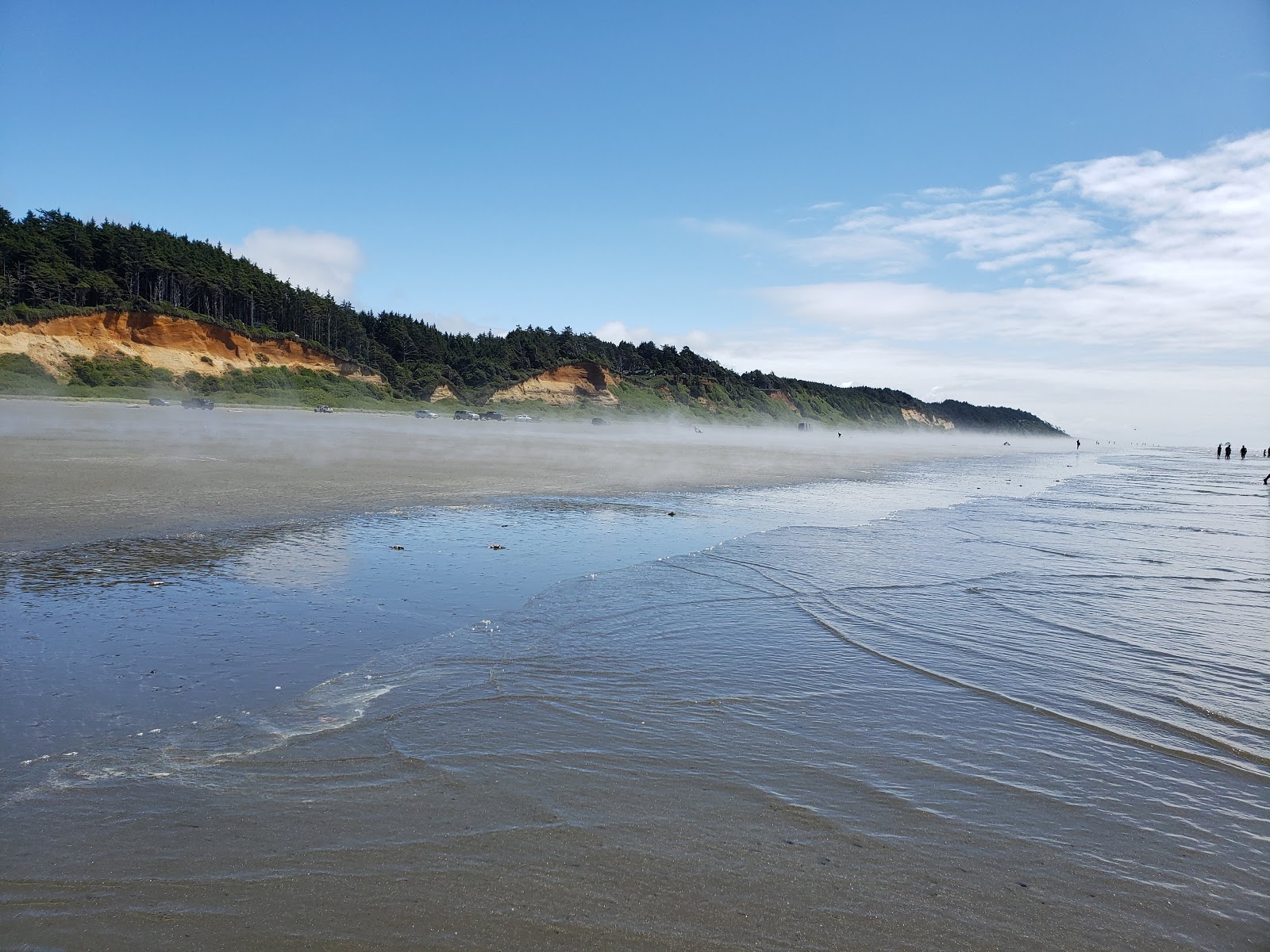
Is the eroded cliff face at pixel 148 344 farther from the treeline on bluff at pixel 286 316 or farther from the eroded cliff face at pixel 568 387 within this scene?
the eroded cliff face at pixel 568 387

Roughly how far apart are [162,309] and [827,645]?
8242cm

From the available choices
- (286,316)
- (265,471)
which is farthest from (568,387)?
(265,471)

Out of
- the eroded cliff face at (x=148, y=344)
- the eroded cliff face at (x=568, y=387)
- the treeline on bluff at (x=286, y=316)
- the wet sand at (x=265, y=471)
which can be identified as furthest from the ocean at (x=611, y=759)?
the eroded cliff face at (x=568, y=387)

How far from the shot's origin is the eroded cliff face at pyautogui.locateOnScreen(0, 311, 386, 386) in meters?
64.4

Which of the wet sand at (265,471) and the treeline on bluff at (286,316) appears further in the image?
the treeline on bluff at (286,316)

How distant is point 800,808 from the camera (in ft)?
13.6

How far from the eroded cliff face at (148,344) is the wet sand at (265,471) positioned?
24444 millimetres

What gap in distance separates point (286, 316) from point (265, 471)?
94.8 m

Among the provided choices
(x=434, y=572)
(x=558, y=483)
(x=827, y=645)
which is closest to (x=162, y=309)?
(x=558, y=483)

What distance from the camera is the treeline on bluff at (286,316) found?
75.2m

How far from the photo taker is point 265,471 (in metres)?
20.2

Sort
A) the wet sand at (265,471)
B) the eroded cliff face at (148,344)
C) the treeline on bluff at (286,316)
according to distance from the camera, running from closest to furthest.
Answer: the wet sand at (265,471) → the eroded cliff face at (148,344) → the treeline on bluff at (286,316)

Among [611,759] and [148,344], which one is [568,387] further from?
[611,759]

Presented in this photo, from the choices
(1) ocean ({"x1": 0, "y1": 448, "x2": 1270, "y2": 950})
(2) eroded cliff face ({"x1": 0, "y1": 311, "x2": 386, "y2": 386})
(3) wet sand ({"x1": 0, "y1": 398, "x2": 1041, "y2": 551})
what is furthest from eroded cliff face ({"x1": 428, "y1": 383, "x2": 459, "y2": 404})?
(1) ocean ({"x1": 0, "y1": 448, "x2": 1270, "y2": 950})
